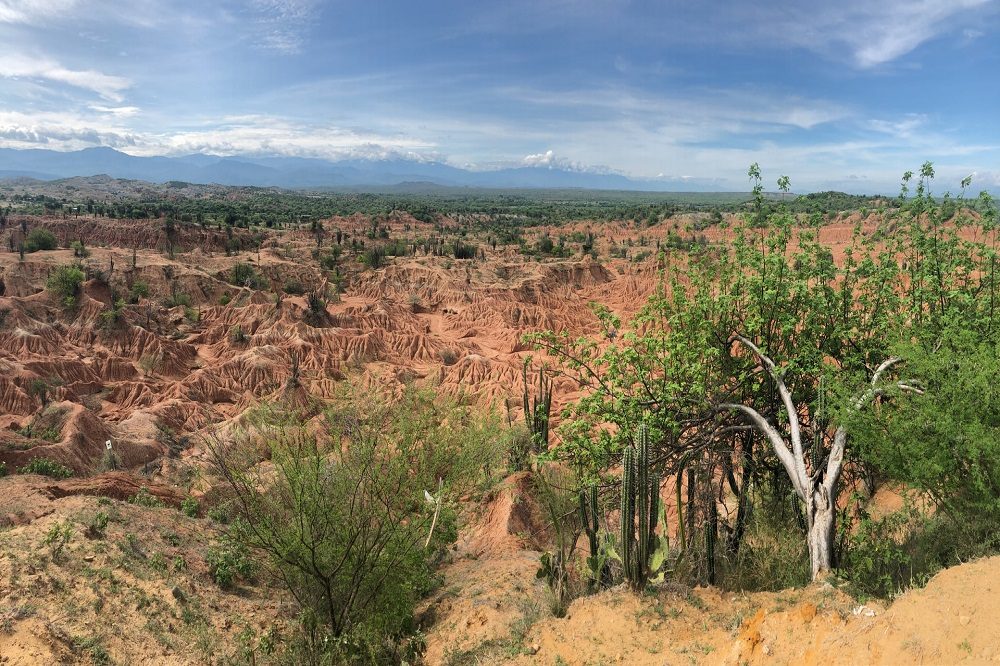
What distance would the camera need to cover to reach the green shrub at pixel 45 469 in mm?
17203

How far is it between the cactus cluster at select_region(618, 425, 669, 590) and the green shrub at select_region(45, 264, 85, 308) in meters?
41.5

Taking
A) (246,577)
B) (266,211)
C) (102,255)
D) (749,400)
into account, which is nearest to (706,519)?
(749,400)

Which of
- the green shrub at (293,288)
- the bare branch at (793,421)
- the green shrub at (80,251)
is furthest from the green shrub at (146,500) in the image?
the green shrub at (80,251)

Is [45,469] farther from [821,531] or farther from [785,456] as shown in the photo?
[821,531]

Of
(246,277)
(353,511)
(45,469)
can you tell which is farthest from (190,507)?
(246,277)

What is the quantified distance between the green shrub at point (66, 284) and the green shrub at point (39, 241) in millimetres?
17763

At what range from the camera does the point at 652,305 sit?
8.99 metres

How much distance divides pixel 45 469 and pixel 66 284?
25.6 metres

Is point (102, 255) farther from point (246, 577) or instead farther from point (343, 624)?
point (343, 624)

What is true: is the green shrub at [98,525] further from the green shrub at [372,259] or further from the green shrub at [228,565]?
the green shrub at [372,259]

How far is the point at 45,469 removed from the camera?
1753 cm

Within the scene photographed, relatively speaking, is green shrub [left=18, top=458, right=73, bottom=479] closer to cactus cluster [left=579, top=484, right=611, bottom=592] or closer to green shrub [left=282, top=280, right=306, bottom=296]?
cactus cluster [left=579, top=484, right=611, bottom=592]

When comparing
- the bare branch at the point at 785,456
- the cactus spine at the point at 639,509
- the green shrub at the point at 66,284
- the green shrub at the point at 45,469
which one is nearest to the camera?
the bare branch at the point at 785,456

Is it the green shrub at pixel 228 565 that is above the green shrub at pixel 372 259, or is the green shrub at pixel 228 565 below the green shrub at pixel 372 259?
below
